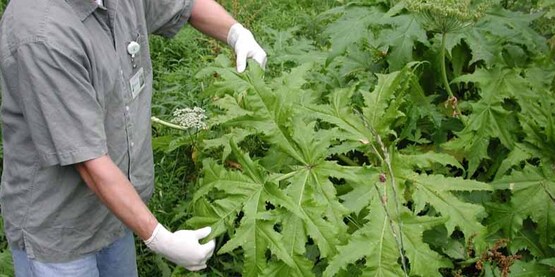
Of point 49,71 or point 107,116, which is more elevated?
point 49,71

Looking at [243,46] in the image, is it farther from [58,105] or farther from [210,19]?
[58,105]

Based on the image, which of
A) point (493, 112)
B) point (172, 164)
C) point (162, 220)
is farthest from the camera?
point (172, 164)

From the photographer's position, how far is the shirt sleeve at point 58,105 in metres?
2.16

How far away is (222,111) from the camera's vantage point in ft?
13.8

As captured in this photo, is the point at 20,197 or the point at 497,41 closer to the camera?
the point at 20,197

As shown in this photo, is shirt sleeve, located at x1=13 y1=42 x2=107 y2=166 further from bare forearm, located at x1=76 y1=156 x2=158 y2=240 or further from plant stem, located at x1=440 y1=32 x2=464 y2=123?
plant stem, located at x1=440 y1=32 x2=464 y2=123

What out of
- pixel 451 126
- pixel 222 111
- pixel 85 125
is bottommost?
pixel 222 111

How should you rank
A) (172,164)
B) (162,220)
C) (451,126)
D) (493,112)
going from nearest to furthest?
(493,112)
(451,126)
(162,220)
(172,164)

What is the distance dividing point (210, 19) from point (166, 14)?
26 cm

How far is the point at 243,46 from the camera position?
10.5 ft

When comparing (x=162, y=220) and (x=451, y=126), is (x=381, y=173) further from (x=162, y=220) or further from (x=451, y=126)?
(x=162, y=220)

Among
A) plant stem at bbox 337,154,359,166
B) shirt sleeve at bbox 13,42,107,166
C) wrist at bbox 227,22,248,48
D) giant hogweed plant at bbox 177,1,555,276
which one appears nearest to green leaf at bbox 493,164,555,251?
giant hogweed plant at bbox 177,1,555,276

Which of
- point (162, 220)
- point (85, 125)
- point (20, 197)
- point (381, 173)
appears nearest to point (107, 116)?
point (85, 125)

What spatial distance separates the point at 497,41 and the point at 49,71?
6.20 ft
